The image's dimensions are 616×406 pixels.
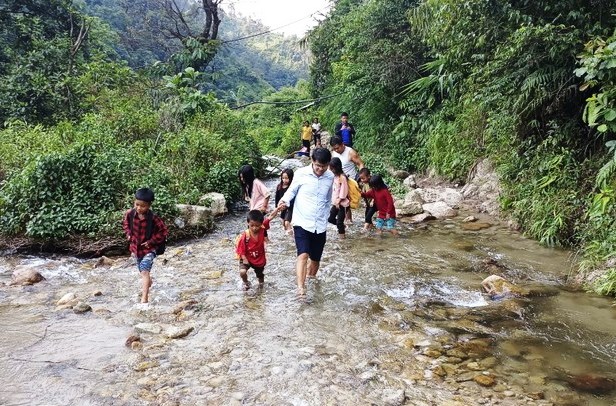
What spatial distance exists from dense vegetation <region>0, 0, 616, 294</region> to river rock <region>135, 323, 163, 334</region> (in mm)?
3665

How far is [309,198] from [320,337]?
1520 millimetres

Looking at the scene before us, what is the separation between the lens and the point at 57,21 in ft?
52.4

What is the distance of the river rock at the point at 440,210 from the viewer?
9.63m

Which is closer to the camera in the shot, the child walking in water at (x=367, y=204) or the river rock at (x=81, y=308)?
the river rock at (x=81, y=308)

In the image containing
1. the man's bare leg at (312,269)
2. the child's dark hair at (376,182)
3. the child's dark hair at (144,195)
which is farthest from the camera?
the child's dark hair at (376,182)

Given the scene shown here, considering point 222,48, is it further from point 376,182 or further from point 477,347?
point 477,347

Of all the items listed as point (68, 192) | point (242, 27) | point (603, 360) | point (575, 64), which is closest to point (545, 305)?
point (603, 360)

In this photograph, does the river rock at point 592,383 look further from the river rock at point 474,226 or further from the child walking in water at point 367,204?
the river rock at point 474,226

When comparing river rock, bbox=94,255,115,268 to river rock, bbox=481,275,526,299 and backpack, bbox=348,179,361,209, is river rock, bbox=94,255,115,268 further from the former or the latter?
river rock, bbox=481,275,526,299

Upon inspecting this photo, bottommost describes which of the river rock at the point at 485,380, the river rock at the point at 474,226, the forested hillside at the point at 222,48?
the river rock at the point at 485,380

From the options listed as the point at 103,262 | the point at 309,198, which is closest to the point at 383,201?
the point at 309,198

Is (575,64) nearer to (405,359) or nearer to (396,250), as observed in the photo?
(396,250)

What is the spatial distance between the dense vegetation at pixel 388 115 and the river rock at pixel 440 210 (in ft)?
3.88

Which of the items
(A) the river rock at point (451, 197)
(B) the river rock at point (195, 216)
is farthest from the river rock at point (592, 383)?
(A) the river rock at point (451, 197)
